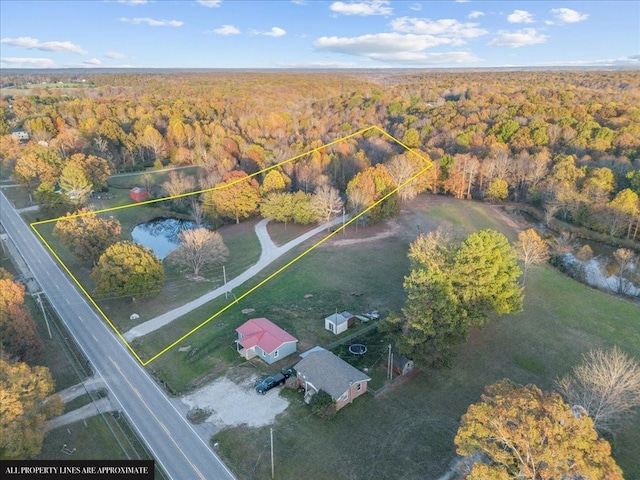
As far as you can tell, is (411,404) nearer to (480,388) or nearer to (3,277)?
(480,388)

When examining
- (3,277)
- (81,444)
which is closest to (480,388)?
(81,444)

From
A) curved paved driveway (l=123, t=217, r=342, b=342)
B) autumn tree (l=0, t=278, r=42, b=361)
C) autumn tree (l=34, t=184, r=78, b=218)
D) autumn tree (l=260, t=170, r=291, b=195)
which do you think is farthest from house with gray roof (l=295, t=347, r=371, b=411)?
autumn tree (l=34, t=184, r=78, b=218)

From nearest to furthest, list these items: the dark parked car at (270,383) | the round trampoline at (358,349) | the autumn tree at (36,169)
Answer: the dark parked car at (270,383) < the round trampoline at (358,349) < the autumn tree at (36,169)

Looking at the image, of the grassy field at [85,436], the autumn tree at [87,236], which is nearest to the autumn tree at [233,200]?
the autumn tree at [87,236]

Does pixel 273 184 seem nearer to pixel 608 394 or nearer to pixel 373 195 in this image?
pixel 373 195

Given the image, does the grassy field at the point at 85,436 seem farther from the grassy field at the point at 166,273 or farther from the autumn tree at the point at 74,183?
the autumn tree at the point at 74,183

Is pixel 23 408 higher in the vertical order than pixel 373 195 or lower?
lower

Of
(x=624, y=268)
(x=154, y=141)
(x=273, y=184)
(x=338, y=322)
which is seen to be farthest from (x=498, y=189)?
(x=154, y=141)
